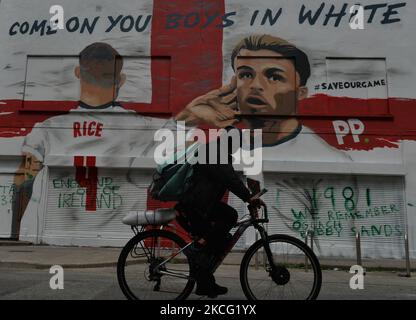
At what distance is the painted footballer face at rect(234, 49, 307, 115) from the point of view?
1386 cm

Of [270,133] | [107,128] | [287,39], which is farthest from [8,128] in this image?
[287,39]

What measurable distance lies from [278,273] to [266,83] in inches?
385

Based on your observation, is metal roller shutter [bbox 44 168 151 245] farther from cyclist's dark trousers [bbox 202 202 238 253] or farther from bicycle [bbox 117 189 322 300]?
cyclist's dark trousers [bbox 202 202 238 253]

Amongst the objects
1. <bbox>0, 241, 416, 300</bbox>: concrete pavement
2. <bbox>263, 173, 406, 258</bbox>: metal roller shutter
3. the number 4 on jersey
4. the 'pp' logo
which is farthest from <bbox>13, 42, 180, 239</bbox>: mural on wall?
the 'pp' logo

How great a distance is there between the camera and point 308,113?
45.0ft

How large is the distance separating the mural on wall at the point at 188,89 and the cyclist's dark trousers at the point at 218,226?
8.69 meters

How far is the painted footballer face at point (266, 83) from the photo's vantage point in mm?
13859

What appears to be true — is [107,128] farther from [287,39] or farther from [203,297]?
[203,297]

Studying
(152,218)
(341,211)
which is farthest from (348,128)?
(152,218)

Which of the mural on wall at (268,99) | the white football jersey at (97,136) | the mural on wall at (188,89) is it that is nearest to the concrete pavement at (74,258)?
the mural on wall at (188,89)

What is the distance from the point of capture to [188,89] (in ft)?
45.9

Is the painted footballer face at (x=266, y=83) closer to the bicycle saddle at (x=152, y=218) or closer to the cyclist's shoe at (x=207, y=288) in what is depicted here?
the bicycle saddle at (x=152, y=218)

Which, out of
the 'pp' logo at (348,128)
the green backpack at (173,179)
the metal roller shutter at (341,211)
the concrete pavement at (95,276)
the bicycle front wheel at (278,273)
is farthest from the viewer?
the 'pp' logo at (348,128)

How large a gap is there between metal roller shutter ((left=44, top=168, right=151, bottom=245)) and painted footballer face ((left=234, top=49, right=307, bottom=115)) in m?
3.69
